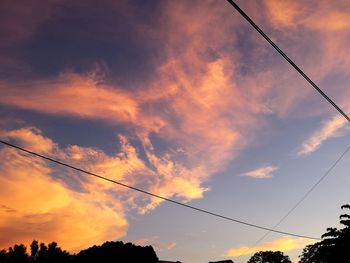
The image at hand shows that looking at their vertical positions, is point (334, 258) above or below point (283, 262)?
below

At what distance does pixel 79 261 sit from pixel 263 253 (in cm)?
9324

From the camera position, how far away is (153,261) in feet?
135

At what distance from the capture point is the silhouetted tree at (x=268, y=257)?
117956mm

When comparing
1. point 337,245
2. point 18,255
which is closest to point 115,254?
point 337,245

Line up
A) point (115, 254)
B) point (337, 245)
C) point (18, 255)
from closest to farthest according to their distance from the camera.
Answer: point (337, 245)
point (115, 254)
point (18, 255)

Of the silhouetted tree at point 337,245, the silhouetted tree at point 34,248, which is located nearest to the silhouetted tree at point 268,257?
the silhouetted tree at point 34,248

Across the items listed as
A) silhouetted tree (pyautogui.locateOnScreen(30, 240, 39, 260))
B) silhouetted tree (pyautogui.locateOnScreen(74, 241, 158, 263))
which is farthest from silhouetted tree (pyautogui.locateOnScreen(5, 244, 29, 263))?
silhouetted tree (pyautogui.locateOnScreen(74, 241, 158, 263))

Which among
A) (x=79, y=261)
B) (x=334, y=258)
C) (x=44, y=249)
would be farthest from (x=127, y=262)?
(x=44, y=249)

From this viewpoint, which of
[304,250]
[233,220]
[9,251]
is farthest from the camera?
[304,250]

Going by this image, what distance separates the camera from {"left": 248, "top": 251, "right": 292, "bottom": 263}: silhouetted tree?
11796 cm

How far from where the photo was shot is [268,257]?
118062 mm

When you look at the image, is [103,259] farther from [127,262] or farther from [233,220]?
[233,220]

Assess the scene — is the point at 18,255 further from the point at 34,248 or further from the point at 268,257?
the point at 268,257

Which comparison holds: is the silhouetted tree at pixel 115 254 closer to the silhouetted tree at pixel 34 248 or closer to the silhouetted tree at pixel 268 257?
the silhouetted tree at pixel 34 248
